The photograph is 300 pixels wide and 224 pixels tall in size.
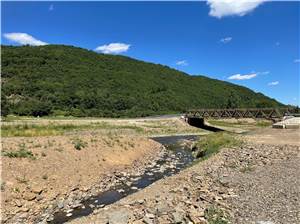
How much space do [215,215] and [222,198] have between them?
7.25 ft

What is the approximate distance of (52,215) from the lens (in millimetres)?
16969

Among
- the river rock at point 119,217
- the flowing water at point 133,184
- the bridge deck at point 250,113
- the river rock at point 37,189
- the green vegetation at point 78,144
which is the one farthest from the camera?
the bridge deck at point 250,113

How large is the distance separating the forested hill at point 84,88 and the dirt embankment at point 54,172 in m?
63.1

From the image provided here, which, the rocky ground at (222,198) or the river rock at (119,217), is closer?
the rocky ground at (222,198)

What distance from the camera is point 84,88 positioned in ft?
467

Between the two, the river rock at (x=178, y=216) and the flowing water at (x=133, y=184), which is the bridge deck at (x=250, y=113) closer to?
the flowing water at (x=133, y=184)

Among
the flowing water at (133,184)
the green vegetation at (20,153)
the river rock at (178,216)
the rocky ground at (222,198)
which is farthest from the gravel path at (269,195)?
the green vegetation at (20,153)

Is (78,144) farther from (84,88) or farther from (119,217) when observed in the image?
(84,88)

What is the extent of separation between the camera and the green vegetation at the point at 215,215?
12913mm

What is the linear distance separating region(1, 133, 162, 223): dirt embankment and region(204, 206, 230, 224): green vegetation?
8.07 metres

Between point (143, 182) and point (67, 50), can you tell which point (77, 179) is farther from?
point (67, 50)

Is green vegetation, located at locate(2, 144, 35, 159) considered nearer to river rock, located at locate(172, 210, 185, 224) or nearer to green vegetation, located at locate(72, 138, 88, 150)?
green vegetation, located at locate(72, 138, 88, 150)

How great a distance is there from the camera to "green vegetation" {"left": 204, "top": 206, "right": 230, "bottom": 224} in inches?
508

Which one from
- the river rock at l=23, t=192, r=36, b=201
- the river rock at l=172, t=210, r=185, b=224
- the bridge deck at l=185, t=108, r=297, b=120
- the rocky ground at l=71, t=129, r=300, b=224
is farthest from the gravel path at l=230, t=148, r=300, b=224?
the bridge deck at l=185, t=108, r=297, b=120
